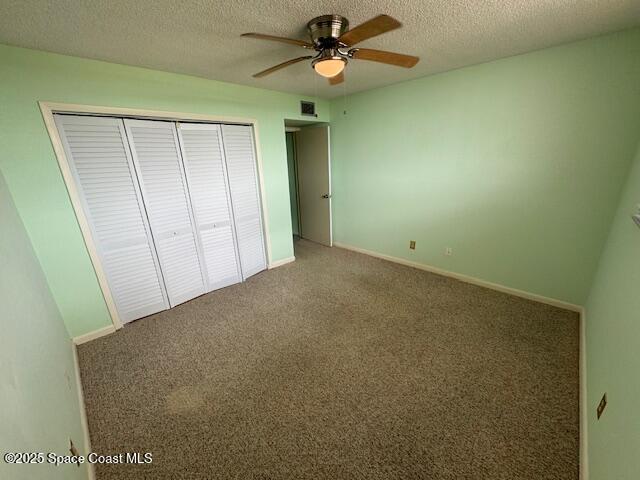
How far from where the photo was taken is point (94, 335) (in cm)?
227

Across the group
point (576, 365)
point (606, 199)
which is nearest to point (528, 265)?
point (606, 199)

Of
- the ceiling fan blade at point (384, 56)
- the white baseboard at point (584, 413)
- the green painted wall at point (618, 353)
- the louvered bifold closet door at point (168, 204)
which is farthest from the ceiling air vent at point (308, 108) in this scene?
the white baseboard at point (584, 413)

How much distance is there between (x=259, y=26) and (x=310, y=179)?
271 cm

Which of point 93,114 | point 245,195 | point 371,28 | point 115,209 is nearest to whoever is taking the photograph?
point 371,28

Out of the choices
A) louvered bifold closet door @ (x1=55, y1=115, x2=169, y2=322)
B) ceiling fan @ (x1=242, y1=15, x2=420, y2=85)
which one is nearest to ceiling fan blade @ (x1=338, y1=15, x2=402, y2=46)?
ceiling fan @ (x1=242, y1=15, x2=420, y2=85)

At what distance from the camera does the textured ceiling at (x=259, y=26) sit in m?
1.38

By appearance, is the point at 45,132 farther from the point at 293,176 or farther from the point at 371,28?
the point at 293,176

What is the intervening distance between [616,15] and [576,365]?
2.24 meters

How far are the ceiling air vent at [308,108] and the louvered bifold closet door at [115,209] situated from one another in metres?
2.08

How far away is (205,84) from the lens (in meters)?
2.57

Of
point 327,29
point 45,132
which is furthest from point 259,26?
point 45,132

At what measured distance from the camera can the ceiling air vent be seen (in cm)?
345

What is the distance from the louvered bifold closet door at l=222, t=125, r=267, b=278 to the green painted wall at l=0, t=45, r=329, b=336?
346 millimetres

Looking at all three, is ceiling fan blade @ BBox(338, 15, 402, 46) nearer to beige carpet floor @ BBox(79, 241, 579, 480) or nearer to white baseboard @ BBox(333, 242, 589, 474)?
beige carpet floor @ BBox(79, 241, 579, 480)
